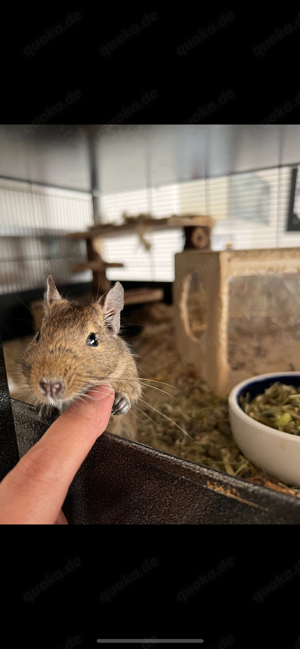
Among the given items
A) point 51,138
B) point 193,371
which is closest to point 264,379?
point 193,371

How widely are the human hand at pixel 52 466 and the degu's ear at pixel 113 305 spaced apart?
0.29ft

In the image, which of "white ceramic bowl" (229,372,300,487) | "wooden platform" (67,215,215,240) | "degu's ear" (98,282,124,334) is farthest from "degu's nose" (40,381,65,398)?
"wooden platform" (67,215,215,240)

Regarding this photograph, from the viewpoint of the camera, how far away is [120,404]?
20.1 inches

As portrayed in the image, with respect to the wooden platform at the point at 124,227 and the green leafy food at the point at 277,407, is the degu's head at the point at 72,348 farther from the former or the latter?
the wooden platform at the point at 124,227

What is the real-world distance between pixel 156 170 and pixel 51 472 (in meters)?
1.62

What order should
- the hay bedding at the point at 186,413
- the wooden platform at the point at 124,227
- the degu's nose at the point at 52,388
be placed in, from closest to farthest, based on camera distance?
the degu's nose at the point at 52,388
the hay bedding at the point at 186,413
the wooden platform at the point at 124,227

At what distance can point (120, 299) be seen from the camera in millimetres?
361

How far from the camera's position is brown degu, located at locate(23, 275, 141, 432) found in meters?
0.33

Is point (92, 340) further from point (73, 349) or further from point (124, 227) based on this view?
point (124, 227)

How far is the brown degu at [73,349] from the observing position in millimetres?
332

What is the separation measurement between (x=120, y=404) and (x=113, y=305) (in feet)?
0.70

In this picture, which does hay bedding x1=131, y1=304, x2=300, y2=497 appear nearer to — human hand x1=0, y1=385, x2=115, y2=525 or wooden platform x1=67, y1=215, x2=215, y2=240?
human hand x1=0, y1=385, x2=115, y2=525

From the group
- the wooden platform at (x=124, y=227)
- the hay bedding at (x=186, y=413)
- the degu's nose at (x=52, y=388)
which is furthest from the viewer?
the wooden platform at (x=124, y=227)

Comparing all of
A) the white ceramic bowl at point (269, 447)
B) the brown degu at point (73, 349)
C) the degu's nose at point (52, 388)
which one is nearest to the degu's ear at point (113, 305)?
the brown degu at point (73, 349)
